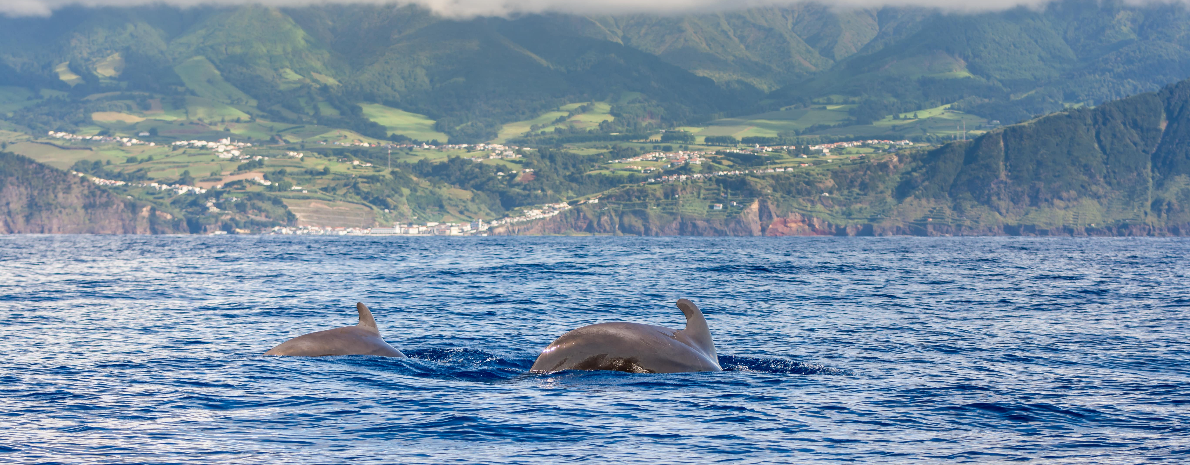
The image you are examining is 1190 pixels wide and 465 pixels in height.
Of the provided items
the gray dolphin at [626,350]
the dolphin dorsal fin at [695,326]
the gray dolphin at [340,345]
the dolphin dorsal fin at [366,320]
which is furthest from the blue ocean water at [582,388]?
the dolphin dorsal fin at [366,320]

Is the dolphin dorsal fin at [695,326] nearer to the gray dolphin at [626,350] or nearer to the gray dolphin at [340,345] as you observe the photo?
the gray dolphin at [626,350]

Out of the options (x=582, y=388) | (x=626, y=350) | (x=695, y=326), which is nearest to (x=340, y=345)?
(x=582, y=388)

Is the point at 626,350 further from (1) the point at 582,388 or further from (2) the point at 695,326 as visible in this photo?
(2) the point at 695,326

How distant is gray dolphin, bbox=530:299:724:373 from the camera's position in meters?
15.8

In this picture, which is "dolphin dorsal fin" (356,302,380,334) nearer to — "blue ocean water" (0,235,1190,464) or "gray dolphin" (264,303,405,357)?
"gray dolphin" (264,303,405,357)

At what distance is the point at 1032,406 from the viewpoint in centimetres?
1543

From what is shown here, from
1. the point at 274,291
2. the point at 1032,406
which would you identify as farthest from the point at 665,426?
the point at 274,291

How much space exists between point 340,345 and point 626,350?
6.67 m

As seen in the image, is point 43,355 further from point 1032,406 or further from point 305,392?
point 1032,406

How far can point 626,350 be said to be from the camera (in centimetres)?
1598

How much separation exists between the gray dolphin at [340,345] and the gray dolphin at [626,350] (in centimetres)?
452

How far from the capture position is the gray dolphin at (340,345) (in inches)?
774

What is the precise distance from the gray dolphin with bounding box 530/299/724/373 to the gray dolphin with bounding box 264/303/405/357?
14.8 feet

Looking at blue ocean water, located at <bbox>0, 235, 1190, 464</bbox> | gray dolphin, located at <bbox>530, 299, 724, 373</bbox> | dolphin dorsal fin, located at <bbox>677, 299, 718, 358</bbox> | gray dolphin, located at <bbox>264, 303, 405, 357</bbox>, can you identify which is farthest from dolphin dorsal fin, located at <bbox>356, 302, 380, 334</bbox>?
dolphin dorsal fin, located at <bbox>677, 299, 718, 358</bbox>
